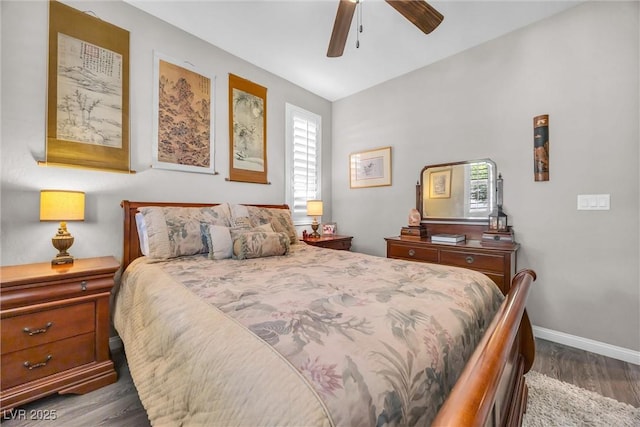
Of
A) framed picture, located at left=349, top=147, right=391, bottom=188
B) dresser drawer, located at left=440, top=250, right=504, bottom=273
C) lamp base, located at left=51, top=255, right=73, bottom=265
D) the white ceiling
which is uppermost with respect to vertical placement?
the white ceiling

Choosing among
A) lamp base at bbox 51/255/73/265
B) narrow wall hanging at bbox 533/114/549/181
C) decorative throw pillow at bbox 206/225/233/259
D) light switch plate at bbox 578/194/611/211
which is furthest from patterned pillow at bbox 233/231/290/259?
light switch plate at bbox 578/194/611/211

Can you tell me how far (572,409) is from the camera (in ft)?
4.90

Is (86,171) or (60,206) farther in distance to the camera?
(86,171)

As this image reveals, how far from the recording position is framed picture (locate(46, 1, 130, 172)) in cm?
188

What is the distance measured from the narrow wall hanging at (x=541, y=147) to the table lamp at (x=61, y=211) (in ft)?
11.9

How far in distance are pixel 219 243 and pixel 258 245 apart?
0.95 feet

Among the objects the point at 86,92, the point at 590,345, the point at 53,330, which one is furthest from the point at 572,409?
the point at 86,92

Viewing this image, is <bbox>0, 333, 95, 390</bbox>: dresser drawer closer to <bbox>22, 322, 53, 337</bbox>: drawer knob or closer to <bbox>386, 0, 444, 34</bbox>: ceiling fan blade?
<bbox>22, 322, 53, 337</bbox>: drawer knob

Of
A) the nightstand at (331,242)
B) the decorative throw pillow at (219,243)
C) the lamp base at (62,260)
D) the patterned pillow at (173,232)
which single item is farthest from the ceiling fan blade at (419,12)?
the lamp base at (62,260)

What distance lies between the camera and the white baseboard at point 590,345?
1962 millimetres

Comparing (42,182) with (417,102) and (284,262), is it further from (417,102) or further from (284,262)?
(417,102)

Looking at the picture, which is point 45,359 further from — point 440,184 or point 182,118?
point 440,184

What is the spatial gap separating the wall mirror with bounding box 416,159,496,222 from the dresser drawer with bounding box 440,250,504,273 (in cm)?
49

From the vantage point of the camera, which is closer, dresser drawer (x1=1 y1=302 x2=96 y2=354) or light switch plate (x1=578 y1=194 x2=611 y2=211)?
dresser drawer (x1=1 y1=302 x2=96 y2=354)
